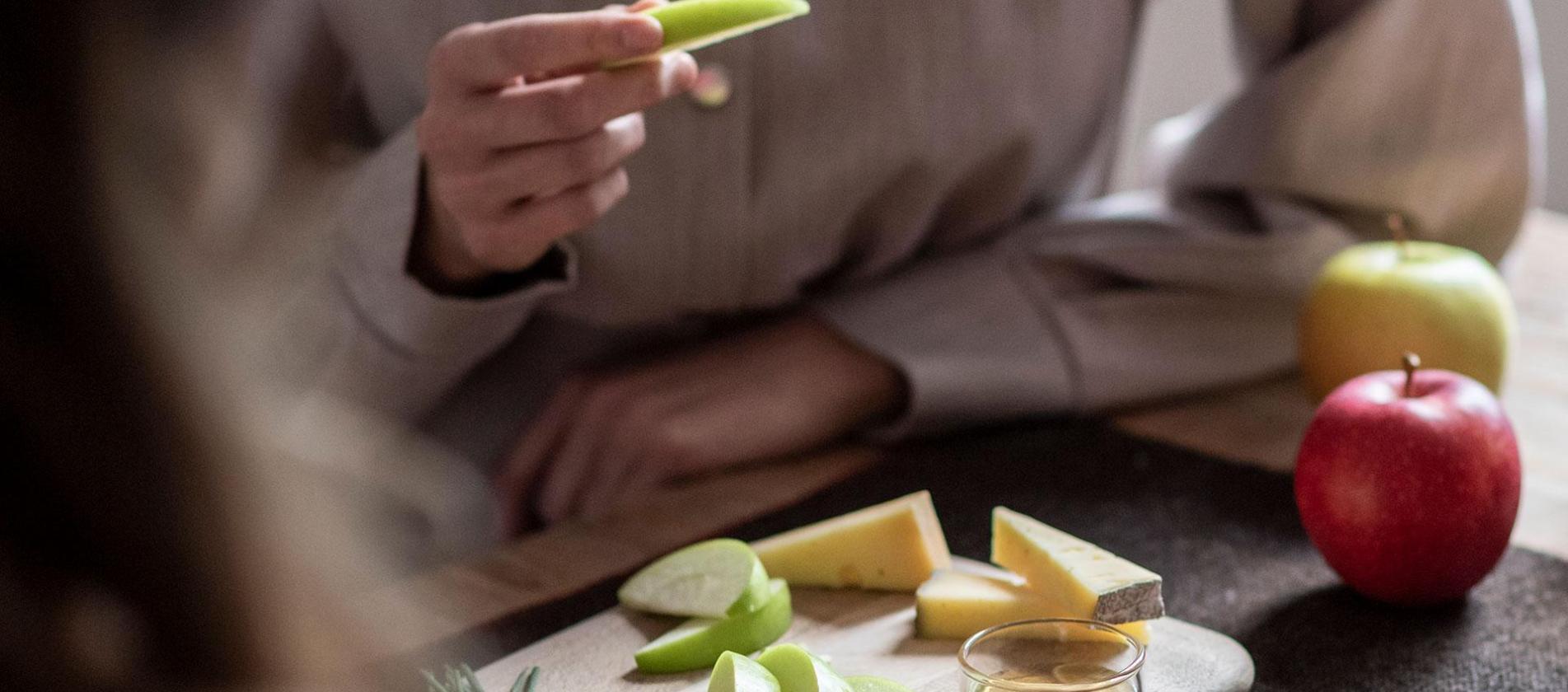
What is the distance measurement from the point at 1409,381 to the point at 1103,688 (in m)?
0.35

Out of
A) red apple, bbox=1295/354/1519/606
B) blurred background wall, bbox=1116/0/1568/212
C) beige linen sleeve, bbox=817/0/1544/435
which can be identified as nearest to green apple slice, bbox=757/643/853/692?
red apple, bbox=1295/354/1519/606

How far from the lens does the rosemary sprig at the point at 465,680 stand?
0.58 metres

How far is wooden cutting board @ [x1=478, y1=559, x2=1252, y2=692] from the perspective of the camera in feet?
2.16

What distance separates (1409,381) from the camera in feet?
2.63

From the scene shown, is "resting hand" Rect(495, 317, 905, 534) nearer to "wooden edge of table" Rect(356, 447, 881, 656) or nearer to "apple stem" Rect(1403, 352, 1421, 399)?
"wooden edge of table" Rect(356, 447, 881, 656)

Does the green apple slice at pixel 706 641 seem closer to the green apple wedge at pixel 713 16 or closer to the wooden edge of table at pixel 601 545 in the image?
the wooden edge of table at pixel 601 545

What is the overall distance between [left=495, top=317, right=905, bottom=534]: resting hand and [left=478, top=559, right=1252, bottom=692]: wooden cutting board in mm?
293

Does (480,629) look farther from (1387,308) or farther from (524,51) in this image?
(1387,308)

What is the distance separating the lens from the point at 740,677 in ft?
1.88

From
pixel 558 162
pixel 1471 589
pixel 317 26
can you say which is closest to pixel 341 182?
pixel 317 26

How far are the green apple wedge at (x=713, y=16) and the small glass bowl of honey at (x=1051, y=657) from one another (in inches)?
12.4

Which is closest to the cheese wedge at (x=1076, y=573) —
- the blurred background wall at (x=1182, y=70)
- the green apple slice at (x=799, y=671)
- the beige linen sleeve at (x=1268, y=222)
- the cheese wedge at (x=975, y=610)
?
the cheese wedge at (x=975, y=610)

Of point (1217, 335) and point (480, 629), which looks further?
point (1217, 335)

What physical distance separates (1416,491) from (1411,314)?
294mm
